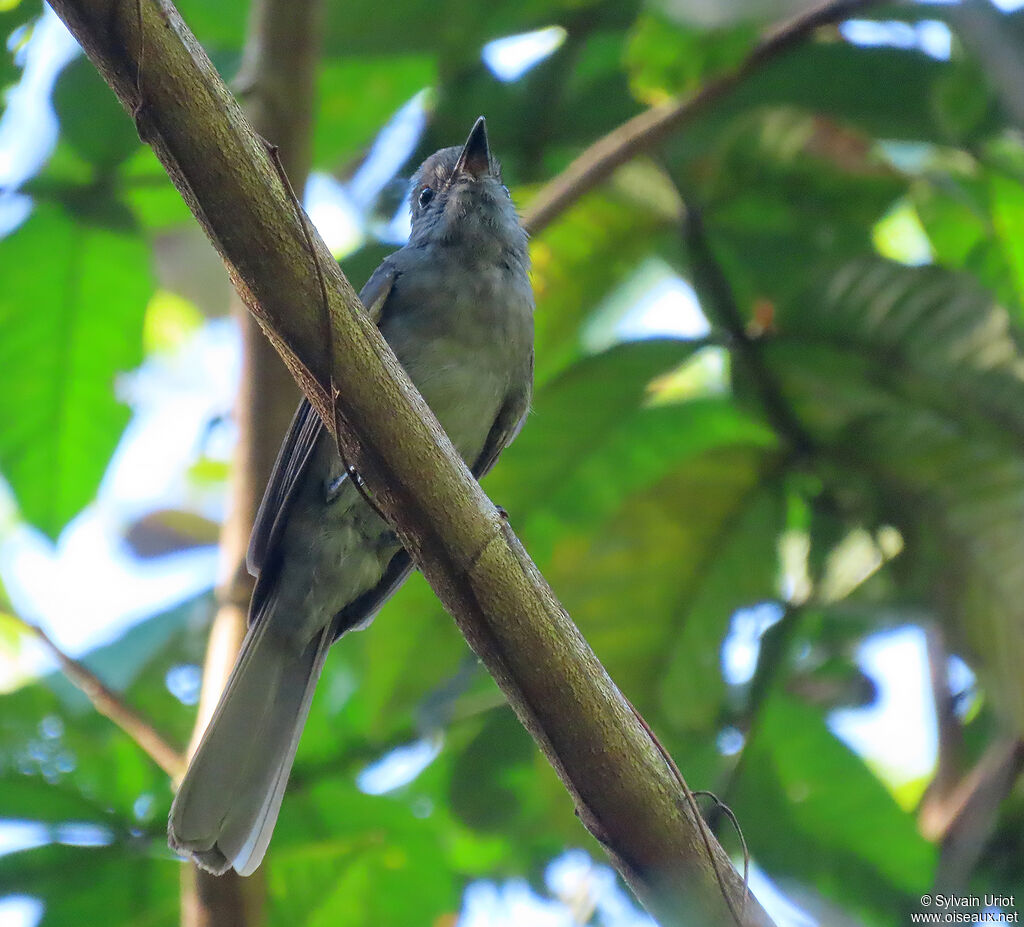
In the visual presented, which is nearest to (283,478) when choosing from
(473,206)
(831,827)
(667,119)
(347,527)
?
(347,527)

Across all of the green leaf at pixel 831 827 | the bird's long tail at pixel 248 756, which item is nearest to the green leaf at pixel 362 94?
the bird's long tail at pixel 248 756

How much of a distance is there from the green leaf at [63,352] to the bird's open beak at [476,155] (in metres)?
0.96

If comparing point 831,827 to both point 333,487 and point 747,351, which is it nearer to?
point 747,351

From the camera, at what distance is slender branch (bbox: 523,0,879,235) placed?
10.5 feet

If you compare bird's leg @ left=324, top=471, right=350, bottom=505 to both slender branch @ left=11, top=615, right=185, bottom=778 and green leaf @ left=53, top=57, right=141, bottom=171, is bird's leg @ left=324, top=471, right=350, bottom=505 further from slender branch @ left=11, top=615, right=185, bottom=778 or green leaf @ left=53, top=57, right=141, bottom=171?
green leaf @ left=53, top=57, right=141, bottom=171

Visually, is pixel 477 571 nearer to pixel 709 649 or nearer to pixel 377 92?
pixel 709 649

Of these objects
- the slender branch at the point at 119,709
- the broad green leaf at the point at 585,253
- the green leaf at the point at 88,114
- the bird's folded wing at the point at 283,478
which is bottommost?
the slender branch at the point at 119,709

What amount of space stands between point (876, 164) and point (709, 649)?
1547mm

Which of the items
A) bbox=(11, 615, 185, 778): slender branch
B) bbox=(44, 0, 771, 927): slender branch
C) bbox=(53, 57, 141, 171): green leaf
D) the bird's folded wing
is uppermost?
bbox=(53, 57, 141, 171): green leaf

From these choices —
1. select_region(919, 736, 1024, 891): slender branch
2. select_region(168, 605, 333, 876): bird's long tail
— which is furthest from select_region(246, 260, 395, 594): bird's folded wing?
select_region(919, 736, 1024, 891): slender branch

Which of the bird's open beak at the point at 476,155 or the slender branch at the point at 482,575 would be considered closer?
the slender branch at the point at 482,575

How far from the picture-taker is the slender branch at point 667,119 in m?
3.20

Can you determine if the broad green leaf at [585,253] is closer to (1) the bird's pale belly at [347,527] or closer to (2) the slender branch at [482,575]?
(1) the bird's pale belly at [347,527]

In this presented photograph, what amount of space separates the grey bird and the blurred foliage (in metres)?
0.18
